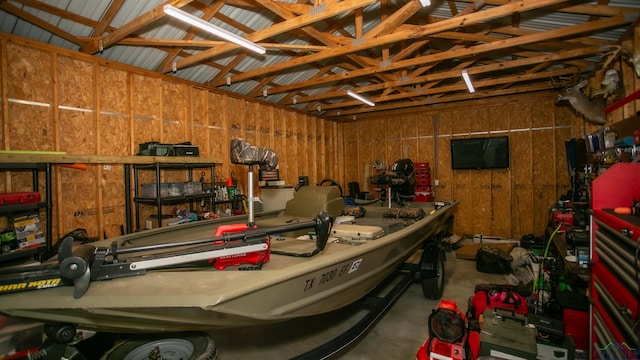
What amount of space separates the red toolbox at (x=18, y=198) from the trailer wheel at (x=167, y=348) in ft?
7.31

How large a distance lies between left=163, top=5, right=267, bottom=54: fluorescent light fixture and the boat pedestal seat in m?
1.99

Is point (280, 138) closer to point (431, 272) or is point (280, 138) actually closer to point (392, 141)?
point (392, 141)

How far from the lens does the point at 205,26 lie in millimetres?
3193

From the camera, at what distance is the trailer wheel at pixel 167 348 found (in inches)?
68.5

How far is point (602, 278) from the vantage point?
183 cm

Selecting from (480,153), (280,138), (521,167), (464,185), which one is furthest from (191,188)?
(521,167)

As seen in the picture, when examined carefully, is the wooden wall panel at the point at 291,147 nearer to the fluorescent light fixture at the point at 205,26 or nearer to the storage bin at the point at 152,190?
the storage bin at the point at 152,190

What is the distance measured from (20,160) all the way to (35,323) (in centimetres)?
245

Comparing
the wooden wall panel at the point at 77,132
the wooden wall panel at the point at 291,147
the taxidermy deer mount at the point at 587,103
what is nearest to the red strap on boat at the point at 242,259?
the wooden wall panel at the point at 77,132

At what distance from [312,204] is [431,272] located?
1.73 meters

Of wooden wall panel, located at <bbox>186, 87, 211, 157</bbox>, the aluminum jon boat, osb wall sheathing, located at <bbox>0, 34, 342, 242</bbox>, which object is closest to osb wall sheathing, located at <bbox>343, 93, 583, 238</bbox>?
osb wall sheathing, located at <bbox>0, 34, 342, 242</bbox>

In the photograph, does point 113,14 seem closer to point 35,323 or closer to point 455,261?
point 35,323

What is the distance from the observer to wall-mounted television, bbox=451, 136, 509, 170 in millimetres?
7273

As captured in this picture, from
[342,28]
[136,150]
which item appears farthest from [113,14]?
[342,28]
